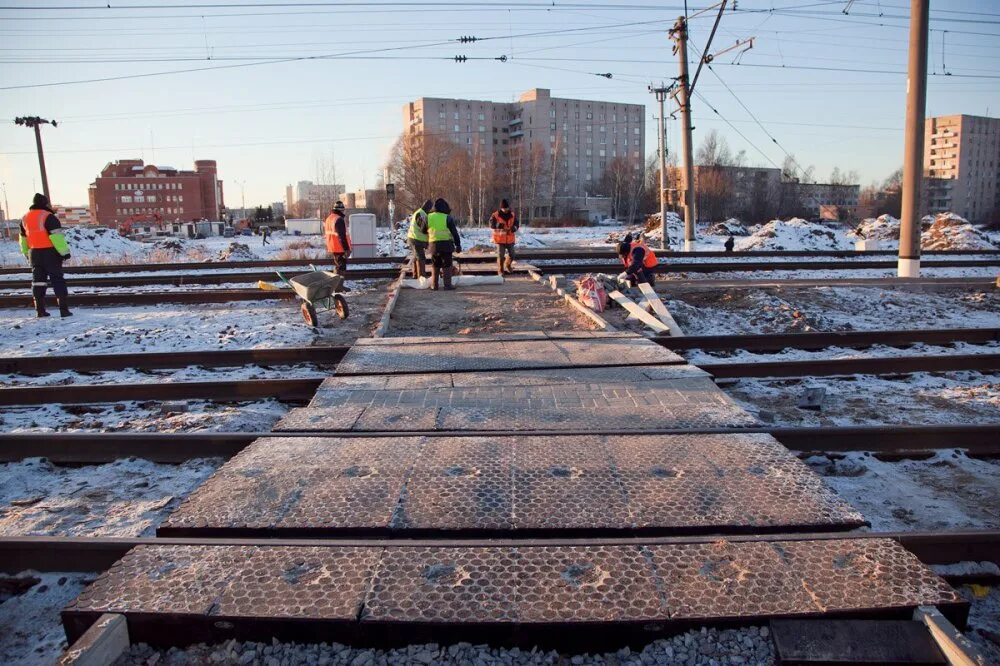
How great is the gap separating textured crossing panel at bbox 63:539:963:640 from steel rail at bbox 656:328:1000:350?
5753mm

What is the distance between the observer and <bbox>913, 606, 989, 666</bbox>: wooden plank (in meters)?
2.34

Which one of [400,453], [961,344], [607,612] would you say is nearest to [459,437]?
[400,453]

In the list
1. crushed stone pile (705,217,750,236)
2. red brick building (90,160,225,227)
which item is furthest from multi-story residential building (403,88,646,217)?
crushed stone pile (705,217,750,236)

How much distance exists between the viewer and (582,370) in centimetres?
668

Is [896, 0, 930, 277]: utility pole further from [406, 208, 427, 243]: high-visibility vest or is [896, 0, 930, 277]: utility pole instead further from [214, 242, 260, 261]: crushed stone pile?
[214, 242, 260, 261]: crushed stone pile

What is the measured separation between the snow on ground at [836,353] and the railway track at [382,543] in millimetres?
4921

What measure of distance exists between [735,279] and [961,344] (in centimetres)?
690

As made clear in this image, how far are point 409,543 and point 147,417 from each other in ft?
14.3

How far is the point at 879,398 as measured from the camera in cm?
672

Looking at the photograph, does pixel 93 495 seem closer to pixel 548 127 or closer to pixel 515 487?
pixel 515 487

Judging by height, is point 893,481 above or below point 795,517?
below

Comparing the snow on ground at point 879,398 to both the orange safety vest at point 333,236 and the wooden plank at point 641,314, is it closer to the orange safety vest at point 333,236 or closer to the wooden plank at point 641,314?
the wooden plank at point 641,314

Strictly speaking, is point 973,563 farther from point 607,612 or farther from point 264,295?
point 264,295

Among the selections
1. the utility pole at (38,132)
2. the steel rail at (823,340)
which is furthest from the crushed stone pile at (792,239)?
the utility pole at (38,132)
